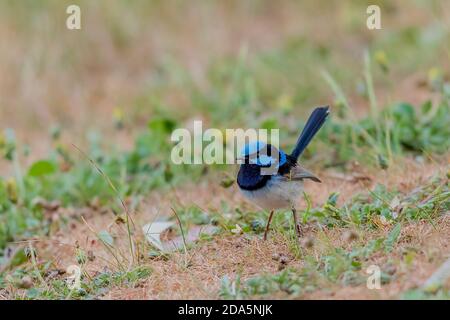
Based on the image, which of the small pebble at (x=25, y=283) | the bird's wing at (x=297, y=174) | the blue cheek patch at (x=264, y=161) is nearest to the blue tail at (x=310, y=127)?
the bird's wing at (x=297, y=174)

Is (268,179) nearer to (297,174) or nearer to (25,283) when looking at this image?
(297,174)

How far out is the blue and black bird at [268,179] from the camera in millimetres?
4230

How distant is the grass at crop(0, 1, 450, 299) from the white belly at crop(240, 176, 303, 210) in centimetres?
14

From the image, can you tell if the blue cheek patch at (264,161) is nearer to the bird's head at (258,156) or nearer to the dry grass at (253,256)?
the bird's head at (258,156)

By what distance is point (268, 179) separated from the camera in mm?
4281

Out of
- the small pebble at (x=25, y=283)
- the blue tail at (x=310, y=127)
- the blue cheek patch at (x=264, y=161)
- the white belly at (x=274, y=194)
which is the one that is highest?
the blue tail at (x=310, y=127)

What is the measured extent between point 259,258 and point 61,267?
119 cm

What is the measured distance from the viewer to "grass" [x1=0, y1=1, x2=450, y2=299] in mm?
3912

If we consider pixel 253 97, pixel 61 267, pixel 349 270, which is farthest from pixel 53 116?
pixel 349 270

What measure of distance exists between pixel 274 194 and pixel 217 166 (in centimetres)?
159

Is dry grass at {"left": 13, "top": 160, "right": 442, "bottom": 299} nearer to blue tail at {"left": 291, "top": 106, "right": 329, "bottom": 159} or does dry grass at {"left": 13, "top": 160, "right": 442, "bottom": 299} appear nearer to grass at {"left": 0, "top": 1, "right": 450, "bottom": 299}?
grass at {"left": 0, "top": 1, "right": 450, "bottom": 299}

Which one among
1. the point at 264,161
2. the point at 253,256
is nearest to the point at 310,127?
the point at 264,161

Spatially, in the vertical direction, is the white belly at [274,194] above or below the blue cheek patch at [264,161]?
below

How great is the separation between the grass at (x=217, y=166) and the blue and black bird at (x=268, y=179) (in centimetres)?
15
